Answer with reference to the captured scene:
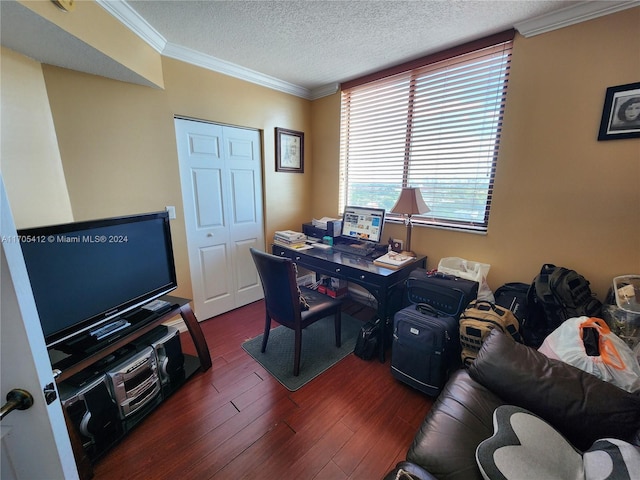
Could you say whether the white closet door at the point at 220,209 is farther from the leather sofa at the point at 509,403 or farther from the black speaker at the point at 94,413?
the leather sofa at the point at 509,403

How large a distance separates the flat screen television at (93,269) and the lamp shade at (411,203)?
185 cm

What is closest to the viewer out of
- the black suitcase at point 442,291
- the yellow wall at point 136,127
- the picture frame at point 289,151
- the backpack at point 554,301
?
the backpack at point 554,301

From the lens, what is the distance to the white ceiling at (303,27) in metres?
1.53

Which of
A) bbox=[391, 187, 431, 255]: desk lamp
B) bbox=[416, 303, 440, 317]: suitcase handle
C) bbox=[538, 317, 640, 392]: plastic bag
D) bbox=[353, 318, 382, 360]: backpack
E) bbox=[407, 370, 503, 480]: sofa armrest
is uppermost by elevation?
bbox=[391, 187, 431, 255]: desk lamp

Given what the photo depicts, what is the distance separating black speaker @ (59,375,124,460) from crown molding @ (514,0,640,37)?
3.36 m

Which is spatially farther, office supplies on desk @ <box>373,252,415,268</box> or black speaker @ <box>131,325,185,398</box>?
A: office supplies on desk @ <box>373,252,415,268</box>

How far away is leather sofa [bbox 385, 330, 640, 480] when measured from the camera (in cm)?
94

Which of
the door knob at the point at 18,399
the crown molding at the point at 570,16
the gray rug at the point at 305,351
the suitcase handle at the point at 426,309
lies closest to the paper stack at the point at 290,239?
the gray rug at the point at 305,351

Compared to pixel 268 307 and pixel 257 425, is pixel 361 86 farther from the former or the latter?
pixel 257 425

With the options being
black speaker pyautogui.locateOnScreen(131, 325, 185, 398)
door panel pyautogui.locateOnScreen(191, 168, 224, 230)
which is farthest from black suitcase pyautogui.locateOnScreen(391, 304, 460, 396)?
door panel pyautogui.locateOnScreen(191, 168, 224, 230)

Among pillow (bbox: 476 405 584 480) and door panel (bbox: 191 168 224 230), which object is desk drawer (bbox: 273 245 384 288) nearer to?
door panel (bbox: 191 168 224 230)

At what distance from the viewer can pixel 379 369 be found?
200 centimetres

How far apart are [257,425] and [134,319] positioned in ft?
3.22

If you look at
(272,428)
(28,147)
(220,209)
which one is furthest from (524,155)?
(28,147)
